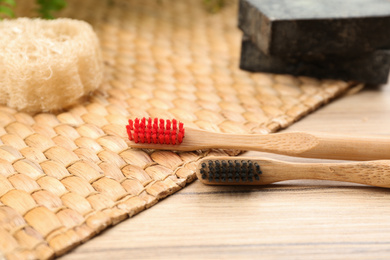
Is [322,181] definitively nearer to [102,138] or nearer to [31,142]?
[102,138]

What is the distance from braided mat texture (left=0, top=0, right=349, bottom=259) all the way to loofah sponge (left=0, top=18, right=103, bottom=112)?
0.09 ft

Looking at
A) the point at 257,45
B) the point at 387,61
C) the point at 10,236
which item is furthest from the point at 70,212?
the point at 387,61

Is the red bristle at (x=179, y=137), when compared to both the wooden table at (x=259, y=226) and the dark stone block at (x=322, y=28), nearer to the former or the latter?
the wooden table at (x=259, y=226)

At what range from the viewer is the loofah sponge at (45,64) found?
26.8 inches

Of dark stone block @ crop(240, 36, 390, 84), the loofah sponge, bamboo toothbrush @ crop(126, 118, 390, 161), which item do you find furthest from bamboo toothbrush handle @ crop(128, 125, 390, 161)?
dark stone block @ crop(240, 36, 390, 84)

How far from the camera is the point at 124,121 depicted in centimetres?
71

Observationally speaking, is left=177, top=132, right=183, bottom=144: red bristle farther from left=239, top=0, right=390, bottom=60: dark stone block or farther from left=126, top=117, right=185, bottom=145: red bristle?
left=239, top=0, right=390, bottom=60: dark stone block

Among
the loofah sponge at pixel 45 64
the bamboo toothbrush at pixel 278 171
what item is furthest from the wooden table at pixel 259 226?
the loofah sponge at pixel 45 64

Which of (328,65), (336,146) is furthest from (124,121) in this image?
(328,65)

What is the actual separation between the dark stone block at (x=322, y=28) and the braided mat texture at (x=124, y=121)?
85 mm

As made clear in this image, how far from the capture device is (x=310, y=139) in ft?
2.00

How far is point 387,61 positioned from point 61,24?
0.69m

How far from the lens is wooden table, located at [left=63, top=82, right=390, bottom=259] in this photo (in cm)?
49

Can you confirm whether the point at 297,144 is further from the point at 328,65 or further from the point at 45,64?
the point at 45,64
